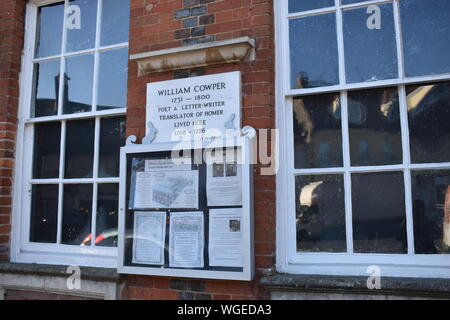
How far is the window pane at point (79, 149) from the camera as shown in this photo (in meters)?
3.46

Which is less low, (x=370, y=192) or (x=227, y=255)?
(x=370, y=192)

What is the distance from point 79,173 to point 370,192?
7.58 ft

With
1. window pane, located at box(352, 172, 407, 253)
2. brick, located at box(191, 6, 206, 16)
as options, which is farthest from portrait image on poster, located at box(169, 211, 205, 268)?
brick, located at box(191, 6, 206, 16)

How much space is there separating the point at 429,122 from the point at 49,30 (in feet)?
10.8

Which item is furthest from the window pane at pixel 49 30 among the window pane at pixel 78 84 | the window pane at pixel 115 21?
the window pane at pixel 115 21

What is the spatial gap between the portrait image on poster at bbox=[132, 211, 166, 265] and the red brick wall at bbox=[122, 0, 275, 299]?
154mm

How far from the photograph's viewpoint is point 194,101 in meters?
2.93

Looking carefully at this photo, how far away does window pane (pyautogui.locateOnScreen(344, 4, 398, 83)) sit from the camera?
271 centimetres

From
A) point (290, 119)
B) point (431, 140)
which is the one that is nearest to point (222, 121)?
point (290, 119)

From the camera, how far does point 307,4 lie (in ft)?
9.71

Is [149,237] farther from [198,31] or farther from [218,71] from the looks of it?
[198,31]

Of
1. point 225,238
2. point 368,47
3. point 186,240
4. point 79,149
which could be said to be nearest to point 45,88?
point 79,149

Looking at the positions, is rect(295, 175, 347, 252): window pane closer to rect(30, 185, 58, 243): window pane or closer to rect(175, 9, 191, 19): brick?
rect(175, 9, 191, 19): brick

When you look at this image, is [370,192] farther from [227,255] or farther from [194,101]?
[194,101]
